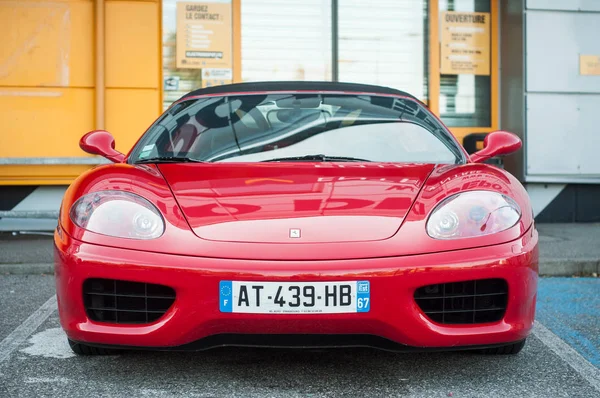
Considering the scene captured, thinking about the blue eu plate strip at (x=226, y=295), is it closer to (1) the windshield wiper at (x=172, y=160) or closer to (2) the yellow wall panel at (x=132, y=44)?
(1) the windshield wiper at (x=172, y=160)

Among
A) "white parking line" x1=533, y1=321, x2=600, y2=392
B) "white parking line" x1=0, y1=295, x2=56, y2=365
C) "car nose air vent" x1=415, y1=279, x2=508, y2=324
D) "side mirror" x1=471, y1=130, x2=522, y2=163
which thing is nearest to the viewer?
"car nose air vent" x1=415, y1=279, x2=508, y2=324

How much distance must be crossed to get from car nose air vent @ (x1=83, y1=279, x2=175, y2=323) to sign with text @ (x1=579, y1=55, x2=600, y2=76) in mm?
7295

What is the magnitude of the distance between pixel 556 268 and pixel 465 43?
13.5 ft

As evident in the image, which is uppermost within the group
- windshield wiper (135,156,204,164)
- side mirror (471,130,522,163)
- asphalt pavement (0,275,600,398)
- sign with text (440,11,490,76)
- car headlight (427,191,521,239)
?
sign with text (440,11,490,76)

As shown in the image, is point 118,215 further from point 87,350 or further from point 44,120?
point 44,120

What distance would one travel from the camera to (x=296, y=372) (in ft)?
10.0

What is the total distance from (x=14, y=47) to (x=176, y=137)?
17.0 feet

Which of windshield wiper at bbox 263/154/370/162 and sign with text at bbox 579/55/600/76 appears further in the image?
sign with text at bbox 579/55/600/76

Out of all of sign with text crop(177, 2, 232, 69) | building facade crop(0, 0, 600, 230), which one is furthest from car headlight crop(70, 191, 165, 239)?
sign with text crop(177, 2, 232, 69)

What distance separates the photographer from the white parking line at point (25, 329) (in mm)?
3485

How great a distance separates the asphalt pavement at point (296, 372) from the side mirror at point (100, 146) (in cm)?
94

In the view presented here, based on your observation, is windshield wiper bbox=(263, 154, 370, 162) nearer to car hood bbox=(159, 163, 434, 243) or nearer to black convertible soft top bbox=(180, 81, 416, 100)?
car hood bbox=(159, 163, 434, 243)

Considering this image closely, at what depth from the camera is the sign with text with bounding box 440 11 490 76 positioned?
9117 millimetres

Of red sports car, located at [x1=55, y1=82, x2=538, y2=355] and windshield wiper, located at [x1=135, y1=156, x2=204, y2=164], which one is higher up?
windshield wiper, located at [x1=135, y1=156, x2=204, y2=164]
